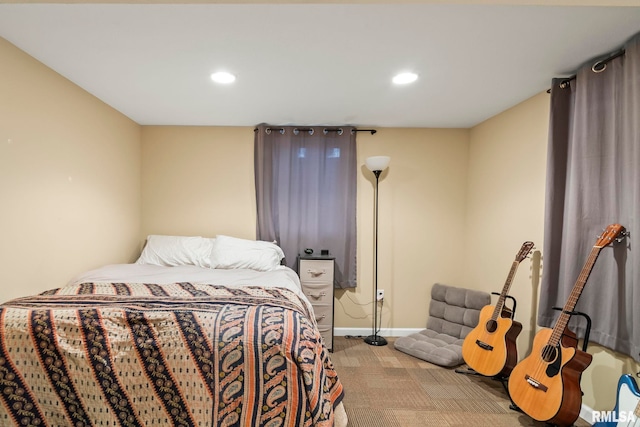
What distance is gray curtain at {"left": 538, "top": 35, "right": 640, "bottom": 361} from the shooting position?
1858mm

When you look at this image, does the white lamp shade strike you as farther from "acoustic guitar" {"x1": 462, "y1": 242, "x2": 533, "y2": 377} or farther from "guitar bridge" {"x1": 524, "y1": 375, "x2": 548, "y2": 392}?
"guitar bridge" {"x1": 524, "y1": 375, "x2": 548, "y2": 392}

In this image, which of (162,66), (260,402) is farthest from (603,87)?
(162,66)

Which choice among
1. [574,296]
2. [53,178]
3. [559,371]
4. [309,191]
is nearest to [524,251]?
[574,296]

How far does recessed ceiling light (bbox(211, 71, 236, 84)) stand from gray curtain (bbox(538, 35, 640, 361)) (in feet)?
7.60

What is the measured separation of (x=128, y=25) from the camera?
5.73ft

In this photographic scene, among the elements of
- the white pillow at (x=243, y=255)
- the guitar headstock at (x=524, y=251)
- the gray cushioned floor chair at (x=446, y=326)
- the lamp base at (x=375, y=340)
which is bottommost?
the lamp base at (x=375, y=340)

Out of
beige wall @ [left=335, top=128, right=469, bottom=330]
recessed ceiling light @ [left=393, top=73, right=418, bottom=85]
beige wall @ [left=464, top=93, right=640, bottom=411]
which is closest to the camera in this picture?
beige wall @ [left=464, top=93, right=640, bottom=411]

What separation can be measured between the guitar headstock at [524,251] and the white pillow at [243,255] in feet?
6.90

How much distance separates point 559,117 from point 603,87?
0.35m

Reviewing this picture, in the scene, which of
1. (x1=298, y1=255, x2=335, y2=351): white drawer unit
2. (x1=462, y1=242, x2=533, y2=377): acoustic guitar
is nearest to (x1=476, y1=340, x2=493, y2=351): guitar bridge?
(x1=462, y1=242, x2=533, y2=377): acoustic guitar

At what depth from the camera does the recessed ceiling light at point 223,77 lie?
2340mm

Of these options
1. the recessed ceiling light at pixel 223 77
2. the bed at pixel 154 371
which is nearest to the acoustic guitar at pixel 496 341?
the bed at pixel 154 371

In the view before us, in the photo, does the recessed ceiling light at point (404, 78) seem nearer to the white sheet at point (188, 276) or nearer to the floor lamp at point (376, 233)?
the floor lamp at point (376, 233)

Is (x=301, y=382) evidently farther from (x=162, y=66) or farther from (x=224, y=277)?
(x=162, y=66)
